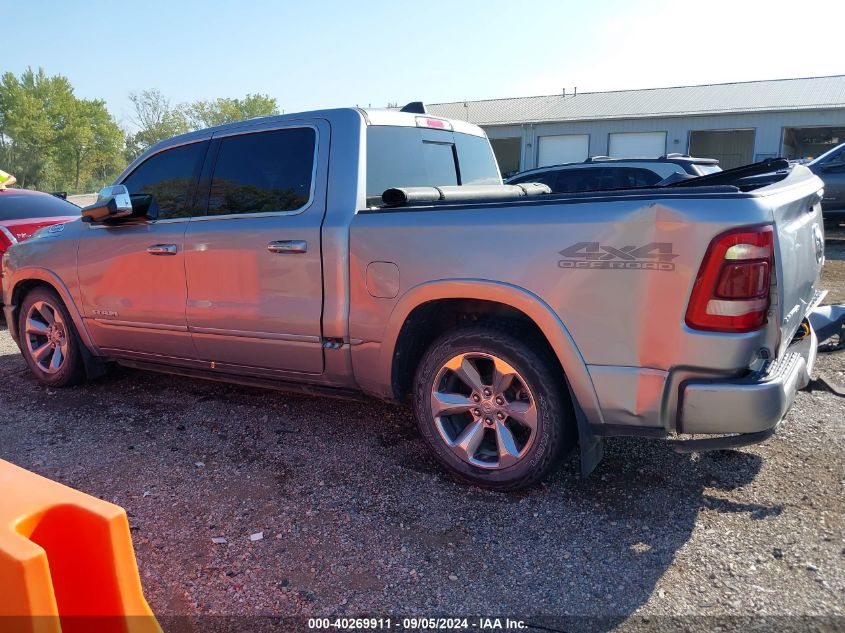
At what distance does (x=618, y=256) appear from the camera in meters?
2.73

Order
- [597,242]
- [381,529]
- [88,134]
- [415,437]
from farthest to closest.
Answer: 1. [88,134]
2. [415,437]
3. [381,529]
4. [597,242]

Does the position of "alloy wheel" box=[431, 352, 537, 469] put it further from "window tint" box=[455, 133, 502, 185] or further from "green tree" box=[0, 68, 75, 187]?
"green tree" box=[0, 68, 75, 187]

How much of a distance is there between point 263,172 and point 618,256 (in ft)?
7.44

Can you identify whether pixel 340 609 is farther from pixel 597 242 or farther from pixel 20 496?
pixel 597 242

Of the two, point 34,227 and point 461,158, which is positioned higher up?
point 461,158

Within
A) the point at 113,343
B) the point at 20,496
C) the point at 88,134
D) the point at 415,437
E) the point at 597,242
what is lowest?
the point at 415,437

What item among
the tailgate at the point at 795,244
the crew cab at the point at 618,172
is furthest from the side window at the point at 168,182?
the crew cab at the point at 618,172

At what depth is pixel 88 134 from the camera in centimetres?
5284

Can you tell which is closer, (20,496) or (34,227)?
(20,496)

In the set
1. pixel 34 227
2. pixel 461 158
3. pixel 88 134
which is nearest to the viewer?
pixel 461 158

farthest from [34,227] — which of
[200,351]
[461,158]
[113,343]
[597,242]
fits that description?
[597,242]

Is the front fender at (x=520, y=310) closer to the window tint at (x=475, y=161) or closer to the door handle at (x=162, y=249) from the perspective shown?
the window tint at (x=475, y=161)

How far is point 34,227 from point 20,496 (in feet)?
23.7

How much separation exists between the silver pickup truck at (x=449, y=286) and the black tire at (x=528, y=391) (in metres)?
0.01
